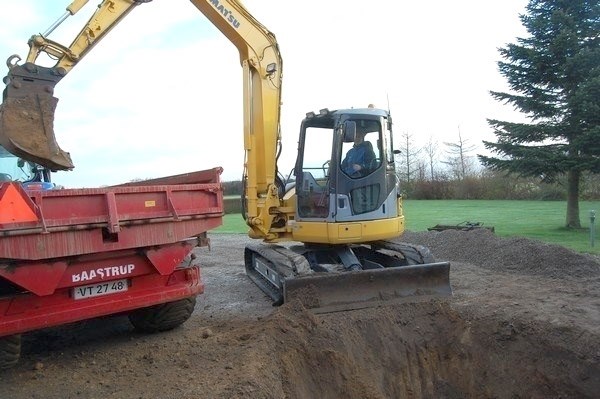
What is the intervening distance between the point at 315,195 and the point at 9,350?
426cm

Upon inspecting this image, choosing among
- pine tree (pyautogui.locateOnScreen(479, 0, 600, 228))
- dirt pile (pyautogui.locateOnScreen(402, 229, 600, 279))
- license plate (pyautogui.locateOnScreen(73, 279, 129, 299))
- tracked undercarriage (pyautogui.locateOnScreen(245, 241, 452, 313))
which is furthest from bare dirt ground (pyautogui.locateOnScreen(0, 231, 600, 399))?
pine tree (pyautogui.locateOnScreen(479, 0, 600, 228))

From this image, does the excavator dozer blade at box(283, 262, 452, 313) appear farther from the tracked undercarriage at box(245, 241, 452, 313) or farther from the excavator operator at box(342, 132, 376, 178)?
the excavator operator at box(342, 132, 376, 178)

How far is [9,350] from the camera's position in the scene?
4.63 metres

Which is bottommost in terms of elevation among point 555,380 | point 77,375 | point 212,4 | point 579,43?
point 555,380

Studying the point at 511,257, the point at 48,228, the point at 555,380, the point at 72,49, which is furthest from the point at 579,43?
the point at 48,228

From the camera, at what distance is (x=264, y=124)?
7656 mm

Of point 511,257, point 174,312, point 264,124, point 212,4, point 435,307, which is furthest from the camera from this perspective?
point 511,257

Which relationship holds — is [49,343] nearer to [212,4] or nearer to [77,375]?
[77,375]

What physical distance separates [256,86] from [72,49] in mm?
2662

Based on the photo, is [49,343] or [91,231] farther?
[49,343]

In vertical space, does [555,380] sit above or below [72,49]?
below

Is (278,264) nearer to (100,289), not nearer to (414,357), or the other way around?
(414,357)

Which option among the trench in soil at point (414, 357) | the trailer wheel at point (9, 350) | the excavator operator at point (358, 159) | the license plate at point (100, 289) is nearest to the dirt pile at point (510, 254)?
the trench in soil at point (414, 357)

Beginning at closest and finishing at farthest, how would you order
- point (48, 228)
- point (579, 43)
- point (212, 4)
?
point (48, 228), point (212, 4), point (579, 43)
